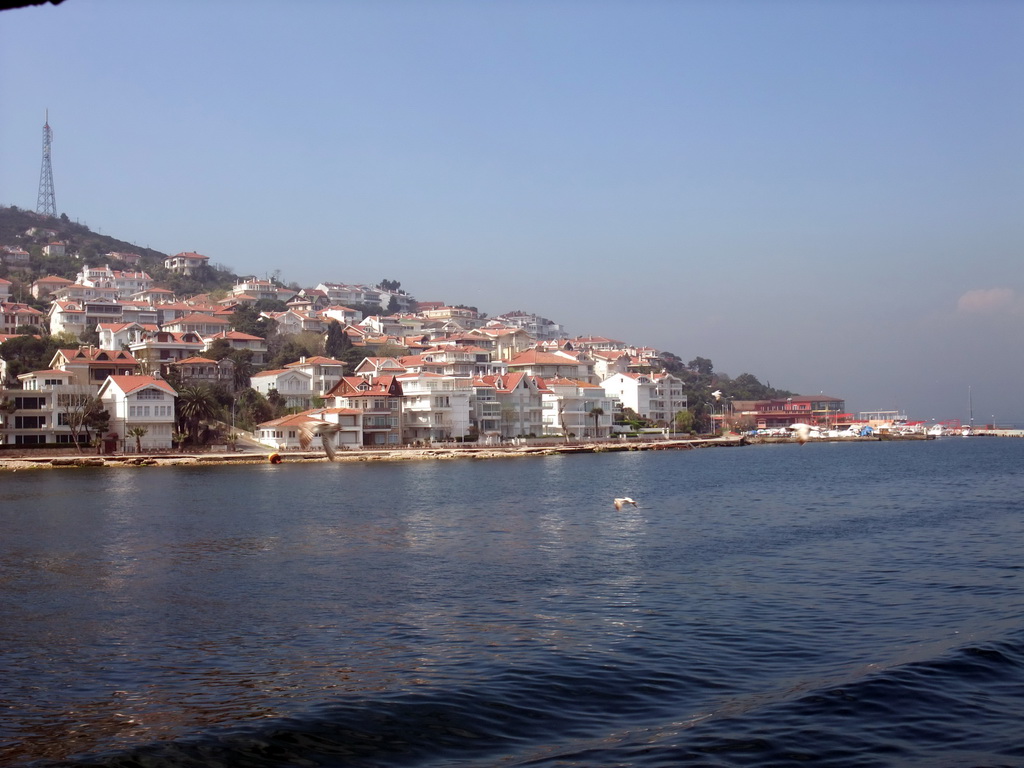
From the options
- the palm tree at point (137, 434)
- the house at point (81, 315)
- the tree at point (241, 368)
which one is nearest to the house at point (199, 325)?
the house at point (81, 315)

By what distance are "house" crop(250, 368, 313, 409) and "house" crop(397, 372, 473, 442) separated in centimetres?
813

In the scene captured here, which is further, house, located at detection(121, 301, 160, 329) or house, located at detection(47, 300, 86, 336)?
house, located at detection(121, 301, 160, 329)

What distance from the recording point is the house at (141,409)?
6003 centimetres

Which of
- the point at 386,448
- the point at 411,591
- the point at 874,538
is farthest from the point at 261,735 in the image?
the point at 386,448

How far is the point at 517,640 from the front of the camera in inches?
506

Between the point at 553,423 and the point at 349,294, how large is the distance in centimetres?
7997

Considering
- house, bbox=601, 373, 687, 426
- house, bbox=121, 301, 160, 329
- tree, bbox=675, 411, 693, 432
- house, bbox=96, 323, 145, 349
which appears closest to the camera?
house, bbox=96, 323, 145, 349

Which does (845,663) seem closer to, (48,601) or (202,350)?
(48,601)

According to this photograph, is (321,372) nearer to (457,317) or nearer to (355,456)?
(355,456)

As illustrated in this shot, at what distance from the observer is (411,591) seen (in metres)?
16.6

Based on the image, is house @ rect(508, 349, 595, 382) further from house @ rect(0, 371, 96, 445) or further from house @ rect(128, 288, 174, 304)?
house @ rect(128, 288, 174, 304)

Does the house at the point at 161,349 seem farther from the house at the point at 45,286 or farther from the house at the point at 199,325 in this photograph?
the house at the point at 45,286

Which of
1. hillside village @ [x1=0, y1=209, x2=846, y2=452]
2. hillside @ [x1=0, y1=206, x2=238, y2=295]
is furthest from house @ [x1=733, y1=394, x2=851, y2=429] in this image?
hillside @ [x1=0, y1=206, x2=238, y2=295]

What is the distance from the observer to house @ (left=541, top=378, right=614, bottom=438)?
8275cm
